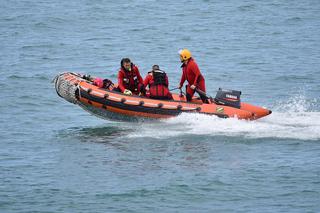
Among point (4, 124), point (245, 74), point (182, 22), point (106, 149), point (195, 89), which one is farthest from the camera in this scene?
point (182, 22)

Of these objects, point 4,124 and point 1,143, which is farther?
point 4,124

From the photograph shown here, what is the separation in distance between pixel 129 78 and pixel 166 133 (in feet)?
5.13

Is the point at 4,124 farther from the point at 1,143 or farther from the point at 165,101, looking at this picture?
the point at 165,101

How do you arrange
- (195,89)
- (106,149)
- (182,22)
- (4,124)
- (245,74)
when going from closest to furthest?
1. (106,149)
2. (195,89)
3. (4,124)
4. (245,74)
5. (182,22)

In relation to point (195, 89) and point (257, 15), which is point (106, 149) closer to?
point (195, 89)

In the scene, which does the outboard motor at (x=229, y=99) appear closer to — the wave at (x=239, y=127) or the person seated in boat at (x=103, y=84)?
the wave at (x=239, y=127)

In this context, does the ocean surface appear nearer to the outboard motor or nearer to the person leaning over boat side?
the outboard motor

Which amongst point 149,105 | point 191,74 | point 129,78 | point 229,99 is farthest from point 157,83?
point 229,99

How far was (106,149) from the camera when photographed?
665 inches

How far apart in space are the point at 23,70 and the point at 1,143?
9.06 metres

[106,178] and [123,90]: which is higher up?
[123,90]

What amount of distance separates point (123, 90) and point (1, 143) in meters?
2.83

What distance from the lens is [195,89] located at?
→ 59.0ft

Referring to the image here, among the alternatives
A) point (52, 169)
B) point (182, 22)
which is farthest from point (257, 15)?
point (52, 169)
